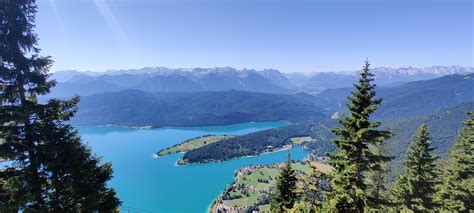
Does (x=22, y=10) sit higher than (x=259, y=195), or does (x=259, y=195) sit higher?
(x=22, y=10)

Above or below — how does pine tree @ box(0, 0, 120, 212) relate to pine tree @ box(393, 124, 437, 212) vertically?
above

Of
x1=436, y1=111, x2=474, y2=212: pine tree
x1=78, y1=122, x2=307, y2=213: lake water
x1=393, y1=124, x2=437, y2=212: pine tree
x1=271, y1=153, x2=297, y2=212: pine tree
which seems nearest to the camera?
x1=436, y1=111, x2=474, y2=212: pine tree

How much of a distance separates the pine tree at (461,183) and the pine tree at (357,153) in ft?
37.7

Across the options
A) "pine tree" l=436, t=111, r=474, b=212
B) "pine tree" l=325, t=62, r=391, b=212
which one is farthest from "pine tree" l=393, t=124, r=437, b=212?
"pine tree" l=325, t=62, r=391, b=212

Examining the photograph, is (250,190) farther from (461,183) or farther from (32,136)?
(32,136)

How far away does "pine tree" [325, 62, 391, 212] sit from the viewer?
12.8 meters

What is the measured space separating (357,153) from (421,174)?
39.3ft

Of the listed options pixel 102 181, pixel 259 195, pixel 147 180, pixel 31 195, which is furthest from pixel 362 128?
pixel 147 180

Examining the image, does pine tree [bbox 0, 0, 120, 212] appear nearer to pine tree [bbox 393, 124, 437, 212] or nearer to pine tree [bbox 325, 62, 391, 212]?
pine tree [bbox 325, 62, 391, 212]

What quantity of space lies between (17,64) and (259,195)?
4656 inches

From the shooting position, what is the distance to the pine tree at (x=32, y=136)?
394 inches

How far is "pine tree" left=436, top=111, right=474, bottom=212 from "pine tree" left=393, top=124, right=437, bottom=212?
0.77m

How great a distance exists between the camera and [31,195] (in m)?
9.57

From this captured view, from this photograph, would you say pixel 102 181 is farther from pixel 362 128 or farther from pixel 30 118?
pixel 362 128
